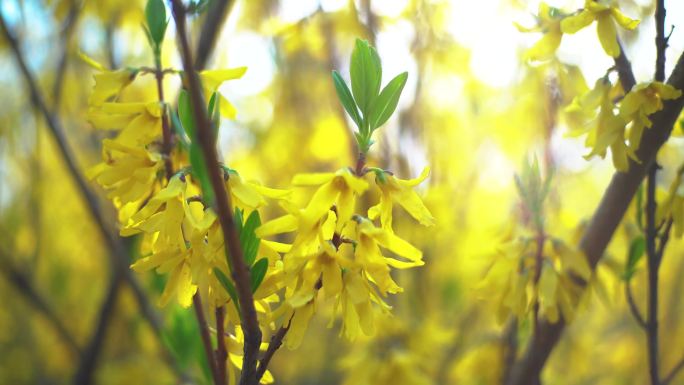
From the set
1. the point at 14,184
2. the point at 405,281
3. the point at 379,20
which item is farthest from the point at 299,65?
the point at 14,184

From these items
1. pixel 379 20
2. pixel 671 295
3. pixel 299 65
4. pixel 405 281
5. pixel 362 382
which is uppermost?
pixel 379 20

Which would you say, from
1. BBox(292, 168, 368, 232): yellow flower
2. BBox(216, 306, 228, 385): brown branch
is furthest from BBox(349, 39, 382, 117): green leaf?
BBox(216, 306, 228, 385): brown branch

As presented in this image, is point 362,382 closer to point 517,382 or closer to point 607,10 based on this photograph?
point 517,382

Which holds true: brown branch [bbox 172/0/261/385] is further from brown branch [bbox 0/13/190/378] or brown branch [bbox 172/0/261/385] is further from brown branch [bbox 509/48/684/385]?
brown branch [bbox 0/13/190/378]

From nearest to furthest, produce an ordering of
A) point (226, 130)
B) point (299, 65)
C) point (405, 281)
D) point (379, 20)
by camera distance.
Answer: point (379, 20) < point (405, 281) < point (299, 65) < point (226, 130)

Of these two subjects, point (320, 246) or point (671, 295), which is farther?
point (671, 295)
